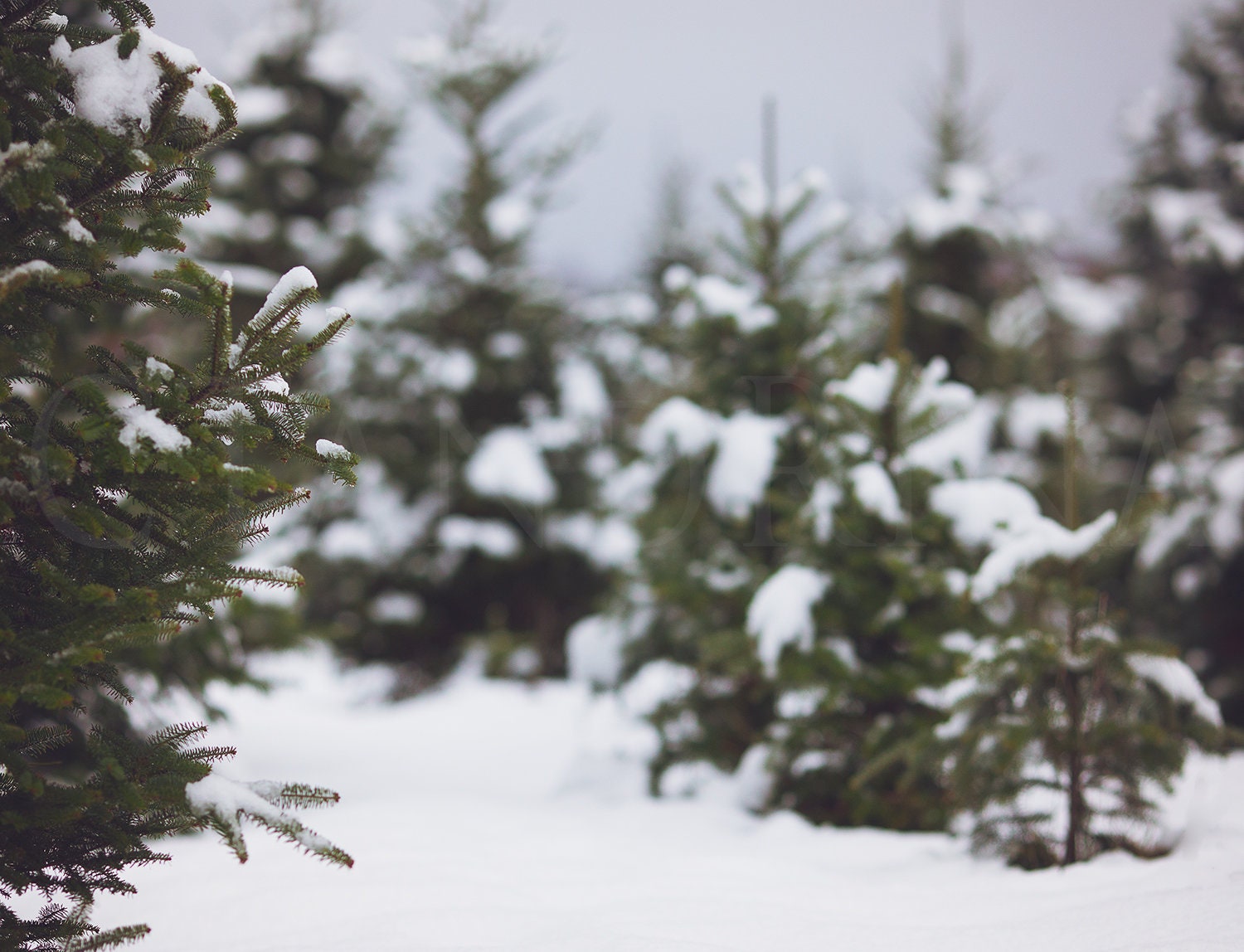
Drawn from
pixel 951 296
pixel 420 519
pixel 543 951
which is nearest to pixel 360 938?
pixel 543 951

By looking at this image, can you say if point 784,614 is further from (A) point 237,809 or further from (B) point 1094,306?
(B) point 1094,306

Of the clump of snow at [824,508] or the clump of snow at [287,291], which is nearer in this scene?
the clump of snow at [287,291]

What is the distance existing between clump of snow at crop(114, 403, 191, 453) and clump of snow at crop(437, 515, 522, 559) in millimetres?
6301

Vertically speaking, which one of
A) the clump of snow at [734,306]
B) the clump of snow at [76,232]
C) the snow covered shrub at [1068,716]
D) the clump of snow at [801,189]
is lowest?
the snow covered shrub at [1068,716]

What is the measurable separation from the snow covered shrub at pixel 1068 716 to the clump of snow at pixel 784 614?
747 millimetres

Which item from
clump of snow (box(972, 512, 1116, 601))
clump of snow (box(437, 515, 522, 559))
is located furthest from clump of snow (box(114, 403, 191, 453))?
clump of snow (box(437, 515, 522, 559))

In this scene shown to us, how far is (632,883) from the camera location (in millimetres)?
2875

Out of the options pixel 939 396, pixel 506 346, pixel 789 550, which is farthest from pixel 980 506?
pixel 506 346

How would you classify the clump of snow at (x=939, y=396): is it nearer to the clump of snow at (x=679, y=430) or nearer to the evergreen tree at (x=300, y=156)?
the clump of snow at (x=679, y=430)

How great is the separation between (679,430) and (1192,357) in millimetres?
7016

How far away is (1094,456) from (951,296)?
2.99 metres

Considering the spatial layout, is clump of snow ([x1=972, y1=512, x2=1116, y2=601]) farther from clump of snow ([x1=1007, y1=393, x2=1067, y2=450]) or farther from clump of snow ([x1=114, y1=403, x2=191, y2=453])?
clump of snow ([x1=1007, y1=393, x2=1067, y2=450])

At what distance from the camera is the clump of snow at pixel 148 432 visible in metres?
1.92

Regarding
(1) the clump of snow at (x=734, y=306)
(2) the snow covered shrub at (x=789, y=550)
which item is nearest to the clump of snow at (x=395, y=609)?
(2) the snow covered shrub at (x=789, y=550)
